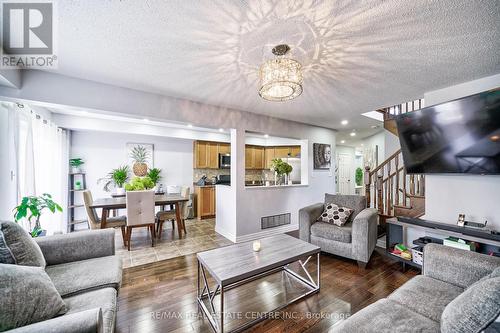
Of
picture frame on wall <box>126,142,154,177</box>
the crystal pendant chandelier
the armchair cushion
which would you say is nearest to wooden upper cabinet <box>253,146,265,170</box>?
picture frame on wall <box>126,142,154,177</box>

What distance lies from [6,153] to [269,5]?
10.2ft

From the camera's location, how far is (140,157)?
518 centimetres

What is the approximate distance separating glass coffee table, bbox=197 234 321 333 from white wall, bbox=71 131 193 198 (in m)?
3.89

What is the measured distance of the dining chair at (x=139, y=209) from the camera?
3.21 m

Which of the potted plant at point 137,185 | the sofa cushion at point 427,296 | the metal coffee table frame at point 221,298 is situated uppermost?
the potted plant at point 137,185

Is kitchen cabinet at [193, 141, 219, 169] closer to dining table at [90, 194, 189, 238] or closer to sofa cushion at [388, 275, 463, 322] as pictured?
dining table at [90, 194, 189, 238]

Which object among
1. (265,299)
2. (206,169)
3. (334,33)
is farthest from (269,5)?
(206,169)

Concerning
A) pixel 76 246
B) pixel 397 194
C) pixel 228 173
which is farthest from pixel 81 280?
pixel 228 173

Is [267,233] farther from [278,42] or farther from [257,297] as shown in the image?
[278,42]

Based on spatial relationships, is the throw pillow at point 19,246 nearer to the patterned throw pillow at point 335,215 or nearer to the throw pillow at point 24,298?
the throw pillow at point 24,298

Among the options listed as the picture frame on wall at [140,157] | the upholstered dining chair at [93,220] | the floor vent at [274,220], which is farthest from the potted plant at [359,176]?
the upholstered dining chair at [93,220]

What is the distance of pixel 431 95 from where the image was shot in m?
2.79

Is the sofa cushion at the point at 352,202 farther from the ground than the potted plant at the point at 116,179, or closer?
closer

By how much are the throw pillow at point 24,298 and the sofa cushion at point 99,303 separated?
12 cm
